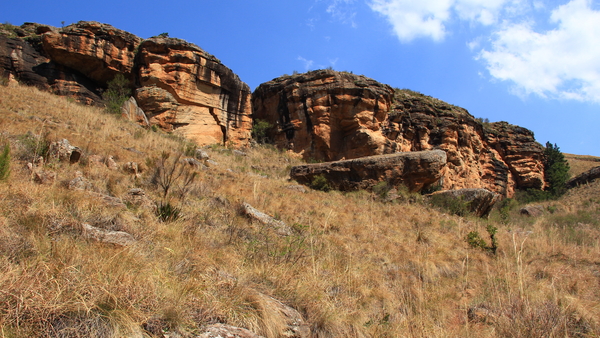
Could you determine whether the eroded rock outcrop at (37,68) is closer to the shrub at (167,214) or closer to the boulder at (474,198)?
the shrub at (167,214)

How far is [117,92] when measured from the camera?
16969 millimetres

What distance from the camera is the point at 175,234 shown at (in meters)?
3.50

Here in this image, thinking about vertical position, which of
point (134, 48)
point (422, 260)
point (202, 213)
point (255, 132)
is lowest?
point (422, 260)

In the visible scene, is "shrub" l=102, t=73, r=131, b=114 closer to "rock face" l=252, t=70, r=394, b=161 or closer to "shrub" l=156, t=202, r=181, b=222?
"rock face" l=252, t=70, r=394, b=161

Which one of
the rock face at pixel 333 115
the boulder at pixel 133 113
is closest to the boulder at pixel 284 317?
the boulder at pixel 133 113

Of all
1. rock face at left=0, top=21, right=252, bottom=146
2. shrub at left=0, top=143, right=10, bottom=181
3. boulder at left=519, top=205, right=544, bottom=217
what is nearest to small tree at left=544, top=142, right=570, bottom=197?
boulder at left=519, top=205, right=544, bottom=217

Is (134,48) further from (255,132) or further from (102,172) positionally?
(102,172)

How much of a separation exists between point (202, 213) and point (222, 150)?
40.7 ft

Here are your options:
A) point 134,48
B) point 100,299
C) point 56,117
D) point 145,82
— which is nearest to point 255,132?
point 145,82

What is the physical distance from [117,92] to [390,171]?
48.1ft

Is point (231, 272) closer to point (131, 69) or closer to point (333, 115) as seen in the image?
point (333, 115)

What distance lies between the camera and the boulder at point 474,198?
419 inches

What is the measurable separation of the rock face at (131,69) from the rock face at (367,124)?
419 centimetres

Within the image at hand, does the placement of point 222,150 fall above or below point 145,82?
below
